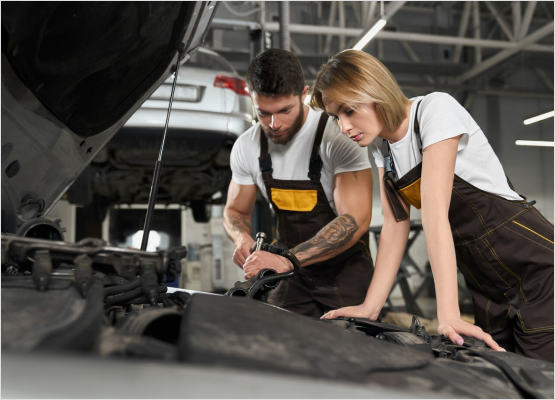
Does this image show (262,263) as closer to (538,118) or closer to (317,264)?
(317,264)

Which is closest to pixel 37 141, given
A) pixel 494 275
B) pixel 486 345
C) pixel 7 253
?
pixel 7 253

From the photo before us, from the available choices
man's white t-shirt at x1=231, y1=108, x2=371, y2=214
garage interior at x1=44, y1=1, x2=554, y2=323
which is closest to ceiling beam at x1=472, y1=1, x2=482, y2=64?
garage interior at x1=44, y1=1, x2=554, y2=323

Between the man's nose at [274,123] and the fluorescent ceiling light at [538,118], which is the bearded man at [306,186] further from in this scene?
the fluorescent ceiling light at [538,118]

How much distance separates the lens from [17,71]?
0.86m

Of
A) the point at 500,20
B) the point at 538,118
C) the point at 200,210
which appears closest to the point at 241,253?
the point at 200,210

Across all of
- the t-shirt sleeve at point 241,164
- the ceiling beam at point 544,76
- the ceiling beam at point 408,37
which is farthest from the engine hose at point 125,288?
the ceiling beam at point 544,76

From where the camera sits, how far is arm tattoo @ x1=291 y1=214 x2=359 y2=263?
1.50 metres

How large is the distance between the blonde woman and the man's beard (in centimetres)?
42

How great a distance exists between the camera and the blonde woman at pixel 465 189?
1.13m

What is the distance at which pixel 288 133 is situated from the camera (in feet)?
5.69

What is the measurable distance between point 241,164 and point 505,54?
21.6 feet

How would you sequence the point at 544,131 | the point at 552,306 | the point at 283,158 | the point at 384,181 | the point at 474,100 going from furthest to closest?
the point at 474,100, the point at 544,131, the point at 283,158, the point at 384,181, the point at 552,306

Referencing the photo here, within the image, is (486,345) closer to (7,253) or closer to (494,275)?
(494,275)

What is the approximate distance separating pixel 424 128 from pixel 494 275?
1.48 ft
